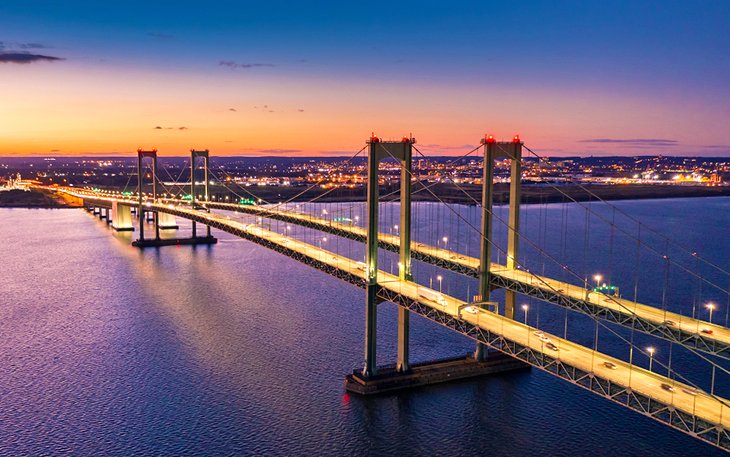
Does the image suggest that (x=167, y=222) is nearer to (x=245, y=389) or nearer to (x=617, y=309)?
(x=245, y=389)

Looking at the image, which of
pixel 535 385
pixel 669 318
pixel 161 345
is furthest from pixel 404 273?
pixel 161 345

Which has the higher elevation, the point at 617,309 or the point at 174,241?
the point at 617,309

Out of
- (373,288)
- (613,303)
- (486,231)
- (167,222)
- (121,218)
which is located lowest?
(167,222)

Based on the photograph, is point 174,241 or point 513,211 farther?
point 174,241

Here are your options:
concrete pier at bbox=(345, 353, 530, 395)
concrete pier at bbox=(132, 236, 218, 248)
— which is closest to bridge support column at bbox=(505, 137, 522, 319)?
concrete pier at bbox=(345, 353, 530, 395)

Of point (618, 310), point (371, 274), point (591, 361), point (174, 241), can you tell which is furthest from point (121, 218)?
point (591, 361)

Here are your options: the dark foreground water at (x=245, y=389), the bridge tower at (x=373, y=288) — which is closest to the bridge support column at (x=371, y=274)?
the bridge tower at (x=373, y=288)
